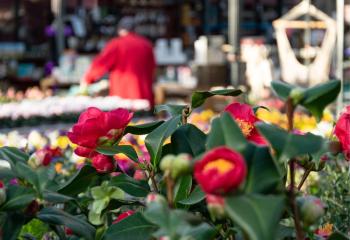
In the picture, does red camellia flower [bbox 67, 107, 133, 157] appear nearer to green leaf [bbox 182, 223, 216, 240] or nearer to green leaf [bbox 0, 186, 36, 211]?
green leaf [bbox 0, 186, 36, 211]

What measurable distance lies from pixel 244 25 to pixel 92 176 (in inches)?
709

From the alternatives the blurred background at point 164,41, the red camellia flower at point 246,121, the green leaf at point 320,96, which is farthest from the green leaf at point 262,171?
the blurred background at point 164,41

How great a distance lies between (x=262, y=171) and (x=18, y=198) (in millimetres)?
372

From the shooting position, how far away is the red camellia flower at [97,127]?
144cm

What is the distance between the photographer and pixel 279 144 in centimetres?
110

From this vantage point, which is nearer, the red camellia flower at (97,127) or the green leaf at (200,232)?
the green leaf at (200,232)

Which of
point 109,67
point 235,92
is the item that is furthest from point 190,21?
point 235,92

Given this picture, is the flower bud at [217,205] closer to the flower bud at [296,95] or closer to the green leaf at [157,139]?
the flower bud at [296,95]

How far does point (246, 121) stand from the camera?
144 cm

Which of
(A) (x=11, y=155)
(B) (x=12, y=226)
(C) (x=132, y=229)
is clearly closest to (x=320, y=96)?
(C) (x=132, y=229)

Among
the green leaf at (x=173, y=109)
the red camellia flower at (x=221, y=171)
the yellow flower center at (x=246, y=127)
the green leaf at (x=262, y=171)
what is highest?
the red camellia flower at (x=221, y=171)

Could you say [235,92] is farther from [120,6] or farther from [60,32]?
[120,6]

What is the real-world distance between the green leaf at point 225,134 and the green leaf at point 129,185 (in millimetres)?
378

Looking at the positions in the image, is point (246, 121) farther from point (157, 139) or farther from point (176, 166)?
point (176, 166)
